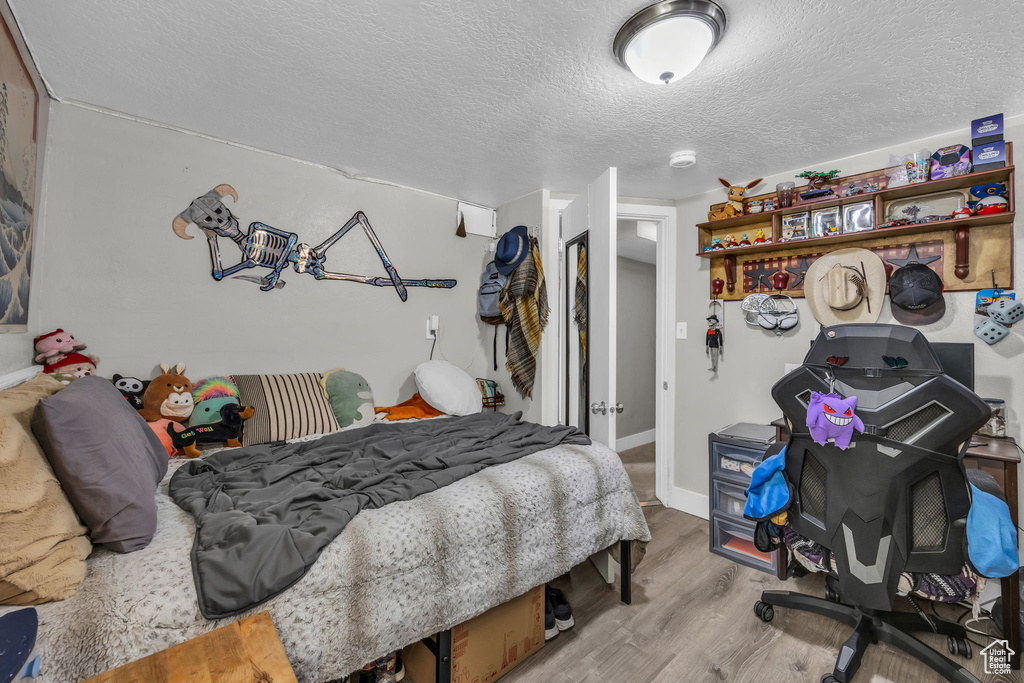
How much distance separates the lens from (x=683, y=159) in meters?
2.40

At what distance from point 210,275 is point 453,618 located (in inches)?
83.1

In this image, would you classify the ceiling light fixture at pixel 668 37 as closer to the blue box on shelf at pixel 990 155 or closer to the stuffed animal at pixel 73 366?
the blue box on shelf at pixel 990 155

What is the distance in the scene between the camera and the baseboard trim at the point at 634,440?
451 centimetres

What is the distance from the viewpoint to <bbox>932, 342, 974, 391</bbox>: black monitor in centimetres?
195

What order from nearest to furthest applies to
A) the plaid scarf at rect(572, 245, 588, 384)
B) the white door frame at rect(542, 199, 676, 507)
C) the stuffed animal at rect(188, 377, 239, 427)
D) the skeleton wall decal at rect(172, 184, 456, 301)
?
the stuffed animal at rect(188, 377, 239, 427)
the skeleton wall decal at rect(172, 184, 456, 301)
the plaid scarf at rect(572, 245, 588, 384)
the white door frame at rect(542, 199, 676, 507)

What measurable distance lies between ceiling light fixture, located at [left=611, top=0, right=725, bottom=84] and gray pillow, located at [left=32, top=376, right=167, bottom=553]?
192cm

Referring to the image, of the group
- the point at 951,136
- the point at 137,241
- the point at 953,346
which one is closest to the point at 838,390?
the point at 953,346

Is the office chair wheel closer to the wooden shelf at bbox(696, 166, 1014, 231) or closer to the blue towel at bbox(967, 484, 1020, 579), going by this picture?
the blue towel at bbox(967, 484, 1020, 579)

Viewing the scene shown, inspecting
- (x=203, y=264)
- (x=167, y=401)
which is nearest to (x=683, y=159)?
(x=203, y=264)

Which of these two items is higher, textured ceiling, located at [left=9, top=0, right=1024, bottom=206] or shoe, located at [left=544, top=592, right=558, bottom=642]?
textured ceiling, located at [left=9, top=0, right=1024, bottom=206]

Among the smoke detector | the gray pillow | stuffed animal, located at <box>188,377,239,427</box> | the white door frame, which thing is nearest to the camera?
the gray pillow

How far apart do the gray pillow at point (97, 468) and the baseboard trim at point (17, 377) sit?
386 mm

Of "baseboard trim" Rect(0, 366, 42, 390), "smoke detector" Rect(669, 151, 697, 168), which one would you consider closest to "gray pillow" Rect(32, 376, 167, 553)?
"baseboard trim" Rect(0, 366, 42, 390)

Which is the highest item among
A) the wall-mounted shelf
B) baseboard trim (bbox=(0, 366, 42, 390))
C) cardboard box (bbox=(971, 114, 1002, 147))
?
cardboard box (bbox=(971, 114, 1002, 147))
